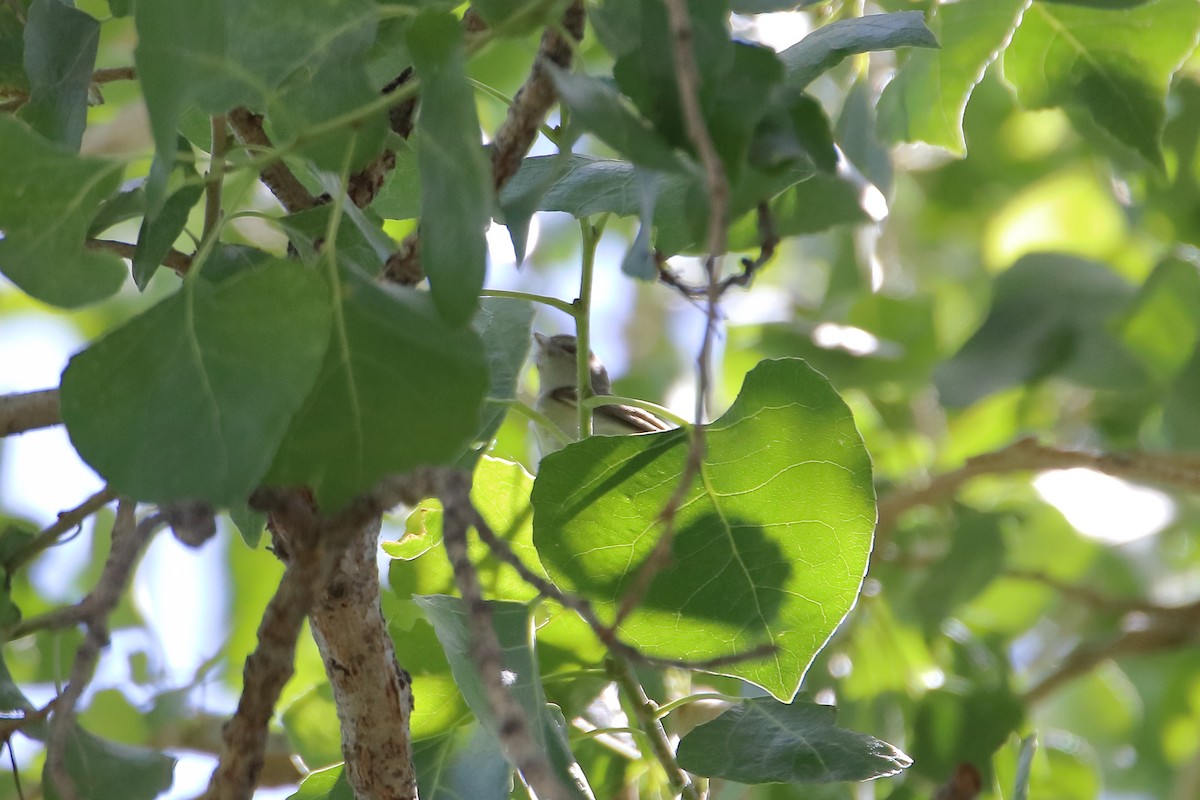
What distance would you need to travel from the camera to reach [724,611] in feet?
3.34

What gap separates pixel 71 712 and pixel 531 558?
1.78 feet

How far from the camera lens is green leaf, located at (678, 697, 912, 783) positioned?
0.99 m

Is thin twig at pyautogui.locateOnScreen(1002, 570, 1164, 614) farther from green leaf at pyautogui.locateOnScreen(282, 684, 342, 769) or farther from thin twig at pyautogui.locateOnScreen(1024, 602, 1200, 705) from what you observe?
green leaf at pyautogui.locateOnScreen(282, 684, 342, 769)

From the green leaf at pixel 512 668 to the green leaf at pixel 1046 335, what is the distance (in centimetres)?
123

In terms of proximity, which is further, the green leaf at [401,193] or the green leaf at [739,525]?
the green leaf at [401,193]

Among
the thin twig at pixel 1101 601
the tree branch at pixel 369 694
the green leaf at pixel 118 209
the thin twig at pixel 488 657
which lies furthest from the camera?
the thin twig at pixel 1101 601

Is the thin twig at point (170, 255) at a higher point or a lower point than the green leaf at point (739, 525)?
higher

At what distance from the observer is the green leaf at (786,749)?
0.99 m

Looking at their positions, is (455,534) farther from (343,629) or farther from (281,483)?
(343,629)

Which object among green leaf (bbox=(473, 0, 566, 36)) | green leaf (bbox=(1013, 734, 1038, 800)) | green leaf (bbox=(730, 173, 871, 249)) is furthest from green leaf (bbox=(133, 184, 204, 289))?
green leaf (bbox=(1013, 734, 1038, 800))

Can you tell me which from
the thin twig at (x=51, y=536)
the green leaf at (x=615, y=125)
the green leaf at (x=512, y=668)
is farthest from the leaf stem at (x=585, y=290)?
the thin twig at (x=51, y=536)

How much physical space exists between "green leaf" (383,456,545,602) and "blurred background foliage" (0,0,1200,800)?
4cm

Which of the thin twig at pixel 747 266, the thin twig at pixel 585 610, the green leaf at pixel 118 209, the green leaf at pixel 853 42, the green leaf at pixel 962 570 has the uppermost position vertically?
the green leaf at pixel 853 42

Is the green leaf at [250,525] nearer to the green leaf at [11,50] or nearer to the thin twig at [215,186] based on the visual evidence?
the thin twig at [215,186]
